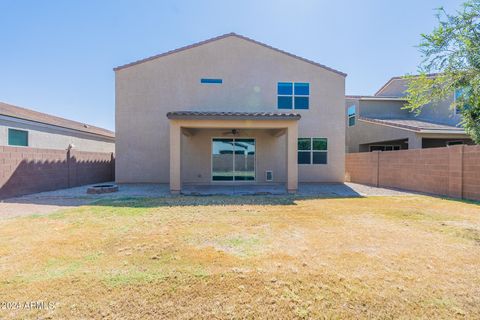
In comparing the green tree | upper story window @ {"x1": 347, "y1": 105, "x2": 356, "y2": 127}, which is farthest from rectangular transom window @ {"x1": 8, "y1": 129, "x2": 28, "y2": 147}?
upper story window @ {"x1": 347, "y1": 105, "x2": 356, "y2": 127}

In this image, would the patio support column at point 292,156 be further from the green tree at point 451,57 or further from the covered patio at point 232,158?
the green tree at point 451,57

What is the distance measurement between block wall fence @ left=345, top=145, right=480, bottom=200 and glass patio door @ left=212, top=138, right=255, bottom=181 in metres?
7.64

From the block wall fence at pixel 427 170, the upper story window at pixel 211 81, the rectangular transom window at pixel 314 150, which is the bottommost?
the block wall fence at pixel 427 170

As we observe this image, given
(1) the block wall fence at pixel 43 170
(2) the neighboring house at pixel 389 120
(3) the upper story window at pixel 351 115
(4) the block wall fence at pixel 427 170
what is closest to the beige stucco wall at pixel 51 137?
(1) the block wall fence at pixel 43 170

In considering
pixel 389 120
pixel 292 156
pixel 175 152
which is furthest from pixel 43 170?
pixel 389 120

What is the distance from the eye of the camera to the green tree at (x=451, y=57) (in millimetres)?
7453

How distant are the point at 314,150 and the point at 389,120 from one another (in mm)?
8378

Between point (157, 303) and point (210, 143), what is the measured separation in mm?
11598

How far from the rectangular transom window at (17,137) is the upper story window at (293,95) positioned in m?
15.7

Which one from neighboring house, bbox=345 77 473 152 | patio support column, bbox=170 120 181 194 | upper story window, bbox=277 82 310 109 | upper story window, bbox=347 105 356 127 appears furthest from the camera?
upper story window, bbox=347 105 356 127

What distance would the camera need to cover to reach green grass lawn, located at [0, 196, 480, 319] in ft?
8.98

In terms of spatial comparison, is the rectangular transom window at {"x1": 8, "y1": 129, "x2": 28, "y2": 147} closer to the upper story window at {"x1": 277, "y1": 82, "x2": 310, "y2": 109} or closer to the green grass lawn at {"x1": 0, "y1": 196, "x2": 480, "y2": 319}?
the green grass lawn at {"x1": 0, "y1": 196, "x2": 480, "y2": 319}

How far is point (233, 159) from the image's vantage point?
14.1 meters

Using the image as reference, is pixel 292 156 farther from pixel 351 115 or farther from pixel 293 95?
pixel 351 115
